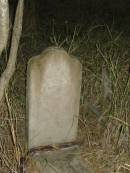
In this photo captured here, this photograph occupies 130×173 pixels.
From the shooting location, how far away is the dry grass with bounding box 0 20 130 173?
317 cm

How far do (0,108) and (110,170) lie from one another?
120 centimetres

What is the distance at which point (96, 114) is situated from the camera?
12.7 feet

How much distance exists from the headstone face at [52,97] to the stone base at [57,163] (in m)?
0.14

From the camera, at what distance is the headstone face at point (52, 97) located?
10.1 ft

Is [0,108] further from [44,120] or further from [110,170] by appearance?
[110,170]

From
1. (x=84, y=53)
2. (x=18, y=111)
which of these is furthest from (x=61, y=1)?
(x=18, y=111)

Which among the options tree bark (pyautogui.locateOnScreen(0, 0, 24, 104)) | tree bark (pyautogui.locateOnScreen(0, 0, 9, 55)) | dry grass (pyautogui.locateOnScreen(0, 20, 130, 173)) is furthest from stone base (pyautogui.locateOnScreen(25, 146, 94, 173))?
tree bark (pyautogui.locateOnScreen(0, 0, 9, 55))

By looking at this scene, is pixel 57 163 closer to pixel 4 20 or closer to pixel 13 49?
pixel 13 49

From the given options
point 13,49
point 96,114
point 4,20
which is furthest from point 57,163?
point 4,20

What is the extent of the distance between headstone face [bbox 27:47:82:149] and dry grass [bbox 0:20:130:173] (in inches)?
5.8

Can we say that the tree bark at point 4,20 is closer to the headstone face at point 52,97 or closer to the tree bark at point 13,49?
the tree bark at point 13,49

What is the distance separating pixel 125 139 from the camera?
336 cm

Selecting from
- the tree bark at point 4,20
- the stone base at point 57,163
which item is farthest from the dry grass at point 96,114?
the tree bark at point 4,20

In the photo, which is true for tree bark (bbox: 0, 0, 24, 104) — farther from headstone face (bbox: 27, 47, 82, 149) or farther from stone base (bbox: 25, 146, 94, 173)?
stone base (bbox: 25, 146, 94, 173)
